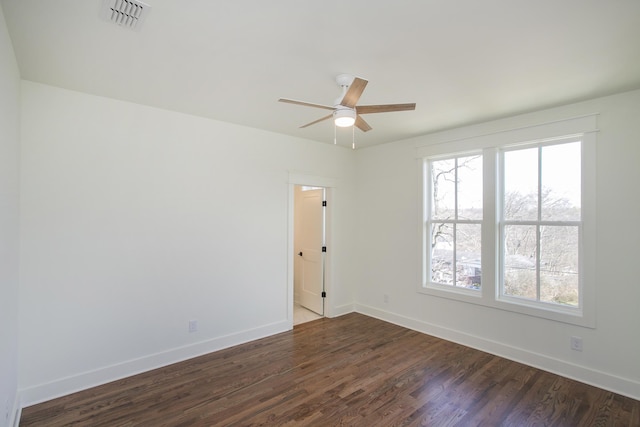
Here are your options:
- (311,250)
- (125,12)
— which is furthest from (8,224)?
Result: (311,250)

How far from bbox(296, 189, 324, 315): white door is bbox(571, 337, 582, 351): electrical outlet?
3.13 m

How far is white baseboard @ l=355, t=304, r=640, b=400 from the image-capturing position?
278 cm

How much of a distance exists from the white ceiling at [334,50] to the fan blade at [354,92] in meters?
0.25

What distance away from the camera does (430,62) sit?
7.43ft

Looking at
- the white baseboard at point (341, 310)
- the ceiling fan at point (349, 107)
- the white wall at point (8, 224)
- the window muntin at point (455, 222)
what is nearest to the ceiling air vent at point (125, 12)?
the white wall at point (8, 224)

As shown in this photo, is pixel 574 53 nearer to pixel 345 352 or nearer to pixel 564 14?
pixel 564 14

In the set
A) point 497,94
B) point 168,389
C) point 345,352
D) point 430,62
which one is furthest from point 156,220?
point 497,94

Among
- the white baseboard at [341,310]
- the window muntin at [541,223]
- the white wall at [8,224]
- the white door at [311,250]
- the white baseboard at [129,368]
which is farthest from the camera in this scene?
the white door at [311,250]

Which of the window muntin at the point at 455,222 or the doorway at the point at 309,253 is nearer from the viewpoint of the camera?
the window muntin at the point at 455,222

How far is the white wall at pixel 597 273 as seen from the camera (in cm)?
279

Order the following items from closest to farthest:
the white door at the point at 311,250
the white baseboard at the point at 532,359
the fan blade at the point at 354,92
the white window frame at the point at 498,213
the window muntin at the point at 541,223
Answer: the fan blade at the point at 354,92 < the white baseboard at the point at 532,359 < the white window frame at the point at 498,213 < the window muntin at the point at 541,223 < the white door at the point at 311,250

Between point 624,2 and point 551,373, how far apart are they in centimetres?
322

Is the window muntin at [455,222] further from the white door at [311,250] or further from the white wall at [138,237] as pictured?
the white wall at [138,237]

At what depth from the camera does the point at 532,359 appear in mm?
3291
